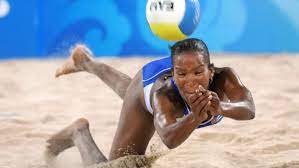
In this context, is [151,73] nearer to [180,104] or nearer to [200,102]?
[180,104]

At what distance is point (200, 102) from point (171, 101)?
16.6 inches

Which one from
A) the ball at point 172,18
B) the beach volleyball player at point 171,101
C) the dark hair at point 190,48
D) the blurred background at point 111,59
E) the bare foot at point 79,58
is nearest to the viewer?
the beach volleyball player at point 171,101

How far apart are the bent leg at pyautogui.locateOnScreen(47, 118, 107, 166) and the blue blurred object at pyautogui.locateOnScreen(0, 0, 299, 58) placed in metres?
3.33

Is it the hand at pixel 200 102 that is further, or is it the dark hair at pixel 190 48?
the dark hair at pixel 190 48

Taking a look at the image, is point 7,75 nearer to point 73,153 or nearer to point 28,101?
point 28,101

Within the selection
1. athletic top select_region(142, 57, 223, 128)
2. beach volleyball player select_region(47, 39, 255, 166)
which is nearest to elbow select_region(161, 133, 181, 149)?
beach volleyball player select_region(47, 39, 255, 166)

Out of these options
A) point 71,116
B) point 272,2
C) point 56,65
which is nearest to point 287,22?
point 272,2

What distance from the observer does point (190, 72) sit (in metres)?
2.59

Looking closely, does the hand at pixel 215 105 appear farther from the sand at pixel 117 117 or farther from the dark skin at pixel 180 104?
the sand at pixel 117 117

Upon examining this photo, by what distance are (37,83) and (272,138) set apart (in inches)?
112

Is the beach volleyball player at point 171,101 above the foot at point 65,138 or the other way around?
above

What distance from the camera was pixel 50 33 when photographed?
23.0 ft

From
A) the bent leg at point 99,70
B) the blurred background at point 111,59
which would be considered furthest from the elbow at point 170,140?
the blurred background at point 111,59

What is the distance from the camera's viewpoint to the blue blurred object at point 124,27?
6.89m
